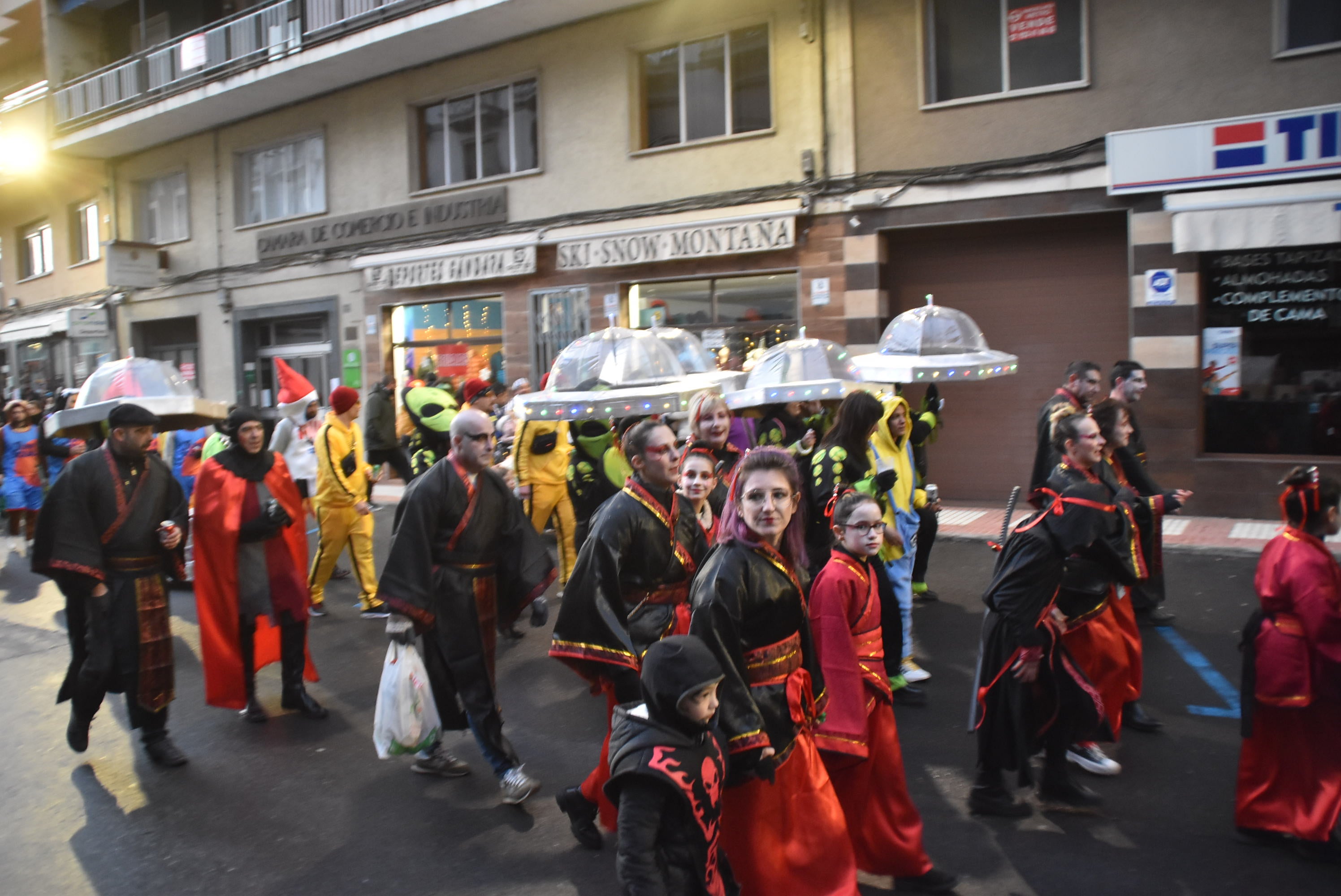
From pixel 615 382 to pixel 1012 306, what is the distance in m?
8.11

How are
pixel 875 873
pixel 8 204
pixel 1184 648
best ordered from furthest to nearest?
pixel 8 204
pixel 1184 648
pixel 875 873

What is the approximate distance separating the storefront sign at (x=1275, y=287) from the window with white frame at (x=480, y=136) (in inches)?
382

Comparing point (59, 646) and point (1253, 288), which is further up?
point (1253, 288)

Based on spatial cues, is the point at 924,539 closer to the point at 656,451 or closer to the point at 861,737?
the point at 656,451

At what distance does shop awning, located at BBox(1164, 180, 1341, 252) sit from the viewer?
34.1 ft

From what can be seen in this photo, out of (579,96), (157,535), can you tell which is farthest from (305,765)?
(579,96)

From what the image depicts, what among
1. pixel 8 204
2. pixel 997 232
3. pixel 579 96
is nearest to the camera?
pixel 997 232

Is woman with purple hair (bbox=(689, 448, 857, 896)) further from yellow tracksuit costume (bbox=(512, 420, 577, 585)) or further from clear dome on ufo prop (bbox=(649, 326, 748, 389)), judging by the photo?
yellow tracksuit costume (bbox=(512, 420, 577, 585))

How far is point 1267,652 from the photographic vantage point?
382 centimetres

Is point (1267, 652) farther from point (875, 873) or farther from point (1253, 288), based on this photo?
point (1253, 288)

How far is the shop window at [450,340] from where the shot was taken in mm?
16797

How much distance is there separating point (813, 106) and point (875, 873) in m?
11.3

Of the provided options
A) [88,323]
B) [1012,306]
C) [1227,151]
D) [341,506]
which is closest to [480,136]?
[1012,306]

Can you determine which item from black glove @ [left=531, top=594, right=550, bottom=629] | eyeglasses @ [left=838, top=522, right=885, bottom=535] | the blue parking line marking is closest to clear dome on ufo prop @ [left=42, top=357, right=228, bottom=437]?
black glove @ [left=531, top=594, right=550, bottom=629]
